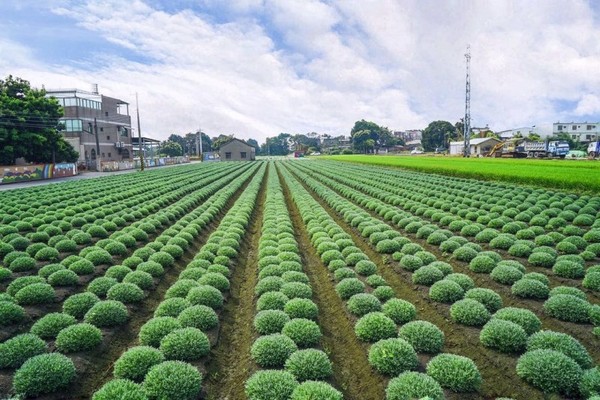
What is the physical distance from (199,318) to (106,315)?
93.7 inches

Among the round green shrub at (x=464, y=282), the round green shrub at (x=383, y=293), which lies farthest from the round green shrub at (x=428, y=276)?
the round green shrub at (x=383, y=293)

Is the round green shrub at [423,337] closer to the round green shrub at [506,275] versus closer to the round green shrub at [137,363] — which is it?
the round green shrub at [506,275]

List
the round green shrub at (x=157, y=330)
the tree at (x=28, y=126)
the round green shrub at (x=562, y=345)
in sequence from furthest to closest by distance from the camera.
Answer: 1. the tree at (x=28, y=126)
2. the round green shrub at (x=157, y=330)
3. the round green shrub at (x=562, y=345)

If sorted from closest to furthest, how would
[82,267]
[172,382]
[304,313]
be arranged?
[172,382] < [304,313] < [82,267]

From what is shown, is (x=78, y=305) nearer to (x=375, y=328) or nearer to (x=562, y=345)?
(x=375, y=328)

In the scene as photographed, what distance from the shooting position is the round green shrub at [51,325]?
8328mm

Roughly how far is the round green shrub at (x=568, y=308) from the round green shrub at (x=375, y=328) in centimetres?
427

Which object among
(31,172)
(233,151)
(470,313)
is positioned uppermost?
(233,151)

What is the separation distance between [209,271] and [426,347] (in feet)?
23.6

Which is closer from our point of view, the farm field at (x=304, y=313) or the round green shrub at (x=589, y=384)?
the round green shrub at (x=589, y=384)

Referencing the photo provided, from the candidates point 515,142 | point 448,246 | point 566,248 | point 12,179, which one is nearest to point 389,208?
point 448,246

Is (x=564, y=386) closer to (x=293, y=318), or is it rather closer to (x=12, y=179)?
(x=293, y=318)

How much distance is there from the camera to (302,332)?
8164 mm

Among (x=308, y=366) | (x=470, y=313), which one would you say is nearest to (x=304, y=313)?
(x=308, y=366)
